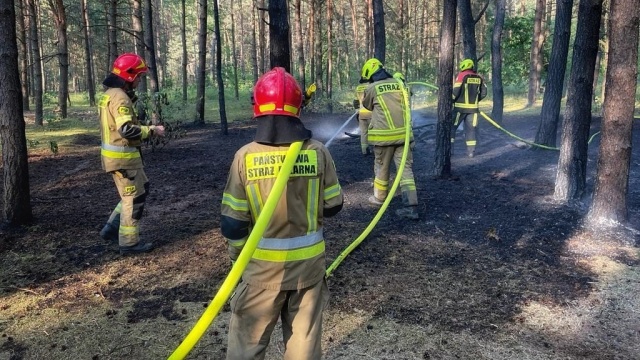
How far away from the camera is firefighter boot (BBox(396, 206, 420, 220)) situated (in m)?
7.24

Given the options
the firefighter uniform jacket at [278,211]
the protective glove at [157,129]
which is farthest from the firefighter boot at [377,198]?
the firefighter uniform jacket at [278,211]

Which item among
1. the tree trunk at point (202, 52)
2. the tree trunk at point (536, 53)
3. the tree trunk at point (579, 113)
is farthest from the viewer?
the tree trunk at point (536, 53)

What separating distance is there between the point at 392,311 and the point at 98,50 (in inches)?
1682

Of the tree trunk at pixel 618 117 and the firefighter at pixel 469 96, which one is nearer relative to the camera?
the tree trunk at pixel 618 117

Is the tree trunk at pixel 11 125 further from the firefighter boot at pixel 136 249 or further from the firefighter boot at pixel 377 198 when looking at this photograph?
the firefighter boot at pixel 377 198

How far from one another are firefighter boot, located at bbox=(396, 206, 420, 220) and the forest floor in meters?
0.20

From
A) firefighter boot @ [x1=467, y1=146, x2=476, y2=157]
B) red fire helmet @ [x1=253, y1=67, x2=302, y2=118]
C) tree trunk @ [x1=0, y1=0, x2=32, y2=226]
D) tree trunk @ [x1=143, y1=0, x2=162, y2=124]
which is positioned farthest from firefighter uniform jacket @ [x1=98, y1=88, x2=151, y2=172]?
firefighter boot @ [x1=467, y1=146, x2=476, y2=157]

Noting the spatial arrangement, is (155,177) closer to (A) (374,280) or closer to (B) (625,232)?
(A) (374,280)

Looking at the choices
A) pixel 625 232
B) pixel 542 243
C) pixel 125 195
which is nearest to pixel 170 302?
pixel 125 195

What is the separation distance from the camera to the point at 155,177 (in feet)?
33.4

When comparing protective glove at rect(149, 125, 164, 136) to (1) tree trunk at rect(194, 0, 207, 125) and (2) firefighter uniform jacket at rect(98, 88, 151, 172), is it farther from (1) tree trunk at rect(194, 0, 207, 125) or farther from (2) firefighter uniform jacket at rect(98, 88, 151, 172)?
(1) tree trunk at rect(194, 0, 207, 125)

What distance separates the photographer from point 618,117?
6336mm

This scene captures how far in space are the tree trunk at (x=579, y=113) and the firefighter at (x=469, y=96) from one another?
12.6 ft

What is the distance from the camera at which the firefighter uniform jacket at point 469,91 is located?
Answer: 11617 millimetres
